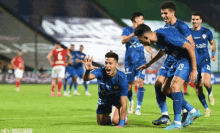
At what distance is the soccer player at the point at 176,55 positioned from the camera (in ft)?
19.7

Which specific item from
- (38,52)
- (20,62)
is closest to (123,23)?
(38,52)

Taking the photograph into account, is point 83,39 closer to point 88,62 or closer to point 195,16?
point 195,16

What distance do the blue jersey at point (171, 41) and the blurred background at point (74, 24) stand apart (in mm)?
23130

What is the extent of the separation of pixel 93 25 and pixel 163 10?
91.3 feet

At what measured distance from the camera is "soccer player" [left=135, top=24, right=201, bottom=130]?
19.7 feet

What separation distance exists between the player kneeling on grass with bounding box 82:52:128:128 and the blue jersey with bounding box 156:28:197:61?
785 mm

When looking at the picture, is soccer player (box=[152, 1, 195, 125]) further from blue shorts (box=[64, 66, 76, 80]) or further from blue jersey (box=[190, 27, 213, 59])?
blue shorts (box=[64, 66, 76, 80])

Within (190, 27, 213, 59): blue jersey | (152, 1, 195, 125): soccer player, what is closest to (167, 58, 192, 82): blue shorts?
(152, 1, 195, 125): soccer player

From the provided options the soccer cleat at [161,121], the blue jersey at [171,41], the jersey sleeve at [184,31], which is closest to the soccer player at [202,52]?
the soccer cleat at [161,121]

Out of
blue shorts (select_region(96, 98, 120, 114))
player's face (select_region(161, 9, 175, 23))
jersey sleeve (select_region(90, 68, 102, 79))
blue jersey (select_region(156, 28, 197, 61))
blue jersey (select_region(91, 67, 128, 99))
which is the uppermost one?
player's face (select_region(161, 9, 175, 23))

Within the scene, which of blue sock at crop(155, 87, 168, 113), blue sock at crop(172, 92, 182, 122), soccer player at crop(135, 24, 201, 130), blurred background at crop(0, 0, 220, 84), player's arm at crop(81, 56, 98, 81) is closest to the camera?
player's arm at crop(81, 56, 98, 81)

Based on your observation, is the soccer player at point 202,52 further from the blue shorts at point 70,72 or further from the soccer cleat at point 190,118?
the blue shorts at point 70,72

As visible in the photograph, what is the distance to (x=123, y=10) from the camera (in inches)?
1393

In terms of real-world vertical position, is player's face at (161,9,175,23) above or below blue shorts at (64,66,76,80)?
A: above
